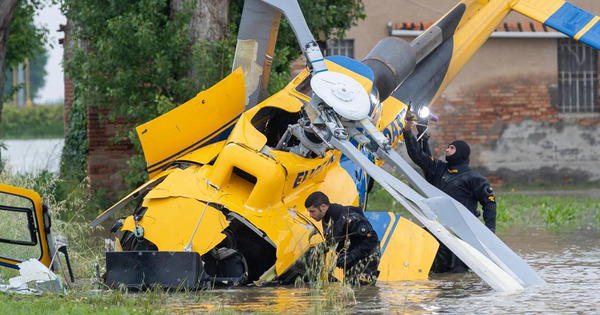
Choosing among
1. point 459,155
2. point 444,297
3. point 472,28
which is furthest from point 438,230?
point 472,28

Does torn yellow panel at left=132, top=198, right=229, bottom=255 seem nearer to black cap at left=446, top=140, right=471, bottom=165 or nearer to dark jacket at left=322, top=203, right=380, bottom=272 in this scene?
dark jacket at left=322, top=203, right=380, bottom=272

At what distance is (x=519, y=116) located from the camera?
23.0 m

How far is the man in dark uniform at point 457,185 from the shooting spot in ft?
33.2

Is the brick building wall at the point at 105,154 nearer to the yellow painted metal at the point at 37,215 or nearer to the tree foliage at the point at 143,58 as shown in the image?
the tree foliage at the point at 143,58

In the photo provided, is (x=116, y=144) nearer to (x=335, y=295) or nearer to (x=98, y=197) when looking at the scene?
(x=98, y=197)

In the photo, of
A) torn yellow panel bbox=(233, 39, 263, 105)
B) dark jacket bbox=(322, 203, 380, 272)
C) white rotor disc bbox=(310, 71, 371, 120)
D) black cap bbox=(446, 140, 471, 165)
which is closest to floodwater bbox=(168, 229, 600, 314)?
dark jacket bbox=(322, 203, 380, 272)

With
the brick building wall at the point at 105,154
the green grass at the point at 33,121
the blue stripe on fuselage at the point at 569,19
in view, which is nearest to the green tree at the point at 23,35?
the brick building wall at the point at 105,154

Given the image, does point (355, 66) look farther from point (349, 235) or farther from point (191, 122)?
point (349, 235)

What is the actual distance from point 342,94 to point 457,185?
2136mm

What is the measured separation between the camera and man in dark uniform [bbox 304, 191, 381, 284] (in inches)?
341

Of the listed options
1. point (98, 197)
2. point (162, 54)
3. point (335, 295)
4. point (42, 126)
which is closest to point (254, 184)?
point (335, 295)

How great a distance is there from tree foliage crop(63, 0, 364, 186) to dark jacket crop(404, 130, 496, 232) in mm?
4839

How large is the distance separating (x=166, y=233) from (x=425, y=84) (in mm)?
4599

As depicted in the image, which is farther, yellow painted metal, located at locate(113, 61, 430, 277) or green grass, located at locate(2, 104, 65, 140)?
green grass, located at locate(2, 104, 65, 140)
